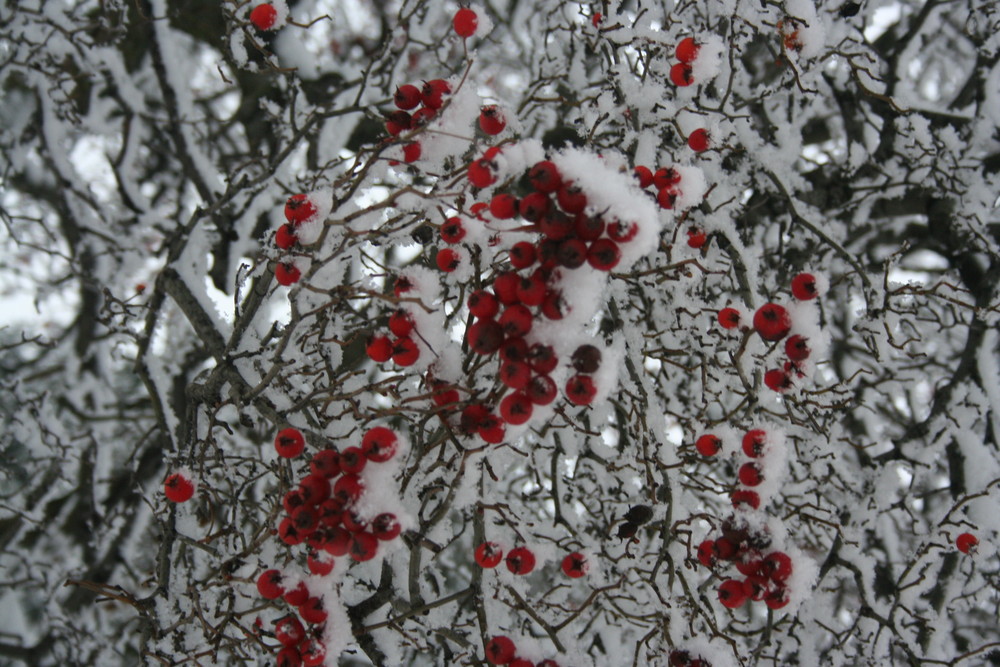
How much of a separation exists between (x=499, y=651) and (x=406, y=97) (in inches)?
60.8

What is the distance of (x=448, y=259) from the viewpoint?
176 centimetres

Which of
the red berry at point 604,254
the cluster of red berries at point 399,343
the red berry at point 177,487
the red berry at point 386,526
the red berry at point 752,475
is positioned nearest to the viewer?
the red berry at point 604,254

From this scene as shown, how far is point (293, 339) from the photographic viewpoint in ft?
6.84

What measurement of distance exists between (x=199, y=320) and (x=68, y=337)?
2.67 metres

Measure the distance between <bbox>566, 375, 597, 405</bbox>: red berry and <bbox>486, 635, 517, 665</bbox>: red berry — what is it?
2.42ft

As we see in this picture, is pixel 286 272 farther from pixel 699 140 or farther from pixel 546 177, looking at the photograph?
pixel 699 140

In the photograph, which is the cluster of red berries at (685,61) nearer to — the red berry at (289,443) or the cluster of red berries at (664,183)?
the cluster of red berries at (664,183)

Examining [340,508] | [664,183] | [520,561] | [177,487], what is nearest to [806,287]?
[664,183]

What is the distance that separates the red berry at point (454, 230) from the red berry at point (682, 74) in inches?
39.5

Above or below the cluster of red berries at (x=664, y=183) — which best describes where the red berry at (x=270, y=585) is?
below

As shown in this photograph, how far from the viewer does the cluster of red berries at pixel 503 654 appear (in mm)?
1597

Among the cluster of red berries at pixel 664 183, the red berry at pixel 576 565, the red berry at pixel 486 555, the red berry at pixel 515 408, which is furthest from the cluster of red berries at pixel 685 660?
the cluster of red berries at pixel 664 183

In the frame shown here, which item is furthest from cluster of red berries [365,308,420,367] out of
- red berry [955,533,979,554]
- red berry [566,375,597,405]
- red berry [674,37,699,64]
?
red berry [955,533,979,554]

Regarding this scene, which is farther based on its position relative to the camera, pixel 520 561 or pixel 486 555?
pixel 520 561
